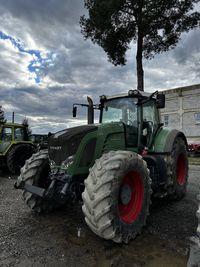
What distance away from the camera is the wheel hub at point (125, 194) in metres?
3.97

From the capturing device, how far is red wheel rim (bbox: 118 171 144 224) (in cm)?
399

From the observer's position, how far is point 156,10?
1548 centimetres

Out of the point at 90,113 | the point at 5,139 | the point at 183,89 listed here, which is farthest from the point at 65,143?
the point at 183,89

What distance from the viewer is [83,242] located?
3.83 meters

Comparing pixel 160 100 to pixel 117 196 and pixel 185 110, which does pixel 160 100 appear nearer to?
pixel 117 196

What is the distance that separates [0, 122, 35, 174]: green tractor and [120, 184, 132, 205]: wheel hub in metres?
6.86

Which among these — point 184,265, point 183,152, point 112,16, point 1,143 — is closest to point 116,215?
point 184,265

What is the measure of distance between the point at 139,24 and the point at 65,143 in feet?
45.3

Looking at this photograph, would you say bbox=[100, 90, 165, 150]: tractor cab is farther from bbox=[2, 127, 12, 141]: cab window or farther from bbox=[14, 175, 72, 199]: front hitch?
bbox=[2, 127, 12, 141]: cab window

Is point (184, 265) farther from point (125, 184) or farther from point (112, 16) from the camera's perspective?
point (112, 16)

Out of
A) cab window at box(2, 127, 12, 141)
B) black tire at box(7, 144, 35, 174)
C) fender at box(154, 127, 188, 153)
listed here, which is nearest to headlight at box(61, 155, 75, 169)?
fender at box(154, 127, 188, 153)

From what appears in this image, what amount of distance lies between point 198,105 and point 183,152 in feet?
61.8

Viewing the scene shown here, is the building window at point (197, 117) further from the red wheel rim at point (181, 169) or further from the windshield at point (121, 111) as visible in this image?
the windshield at point (121, 111)

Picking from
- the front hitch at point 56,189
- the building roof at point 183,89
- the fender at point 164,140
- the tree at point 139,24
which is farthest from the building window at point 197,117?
the front hitch at point 56,189
